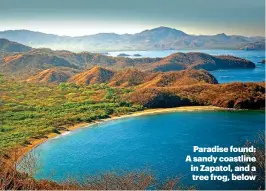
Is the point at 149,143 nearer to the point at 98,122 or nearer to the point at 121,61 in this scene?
the point at 98,122

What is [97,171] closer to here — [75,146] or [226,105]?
[75,146]

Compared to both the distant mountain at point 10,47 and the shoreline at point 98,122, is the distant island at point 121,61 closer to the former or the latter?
the distant mountain at point 10,47

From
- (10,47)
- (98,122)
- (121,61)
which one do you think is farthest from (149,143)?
(10,47)

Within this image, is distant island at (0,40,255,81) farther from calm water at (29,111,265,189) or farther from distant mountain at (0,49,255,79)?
calm water at (29,111,265,189)

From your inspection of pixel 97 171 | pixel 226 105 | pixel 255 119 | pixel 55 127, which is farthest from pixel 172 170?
pixel 226 105

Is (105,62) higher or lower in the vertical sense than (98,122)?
higher

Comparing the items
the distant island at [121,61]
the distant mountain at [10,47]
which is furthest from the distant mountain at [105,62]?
the distant mountain at [10,47]

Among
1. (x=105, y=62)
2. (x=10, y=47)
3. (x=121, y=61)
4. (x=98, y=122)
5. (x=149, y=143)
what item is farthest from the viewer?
(x=10, y=47)
